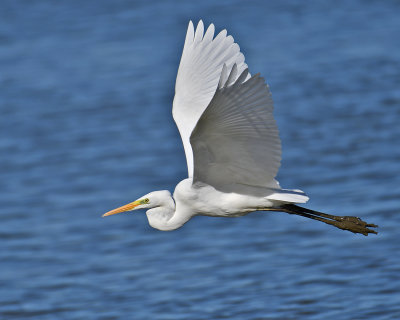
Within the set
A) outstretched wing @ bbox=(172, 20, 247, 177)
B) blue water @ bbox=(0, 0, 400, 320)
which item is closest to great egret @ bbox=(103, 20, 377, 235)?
outstretched wing @ bbox=(172, 20, 247, 177)

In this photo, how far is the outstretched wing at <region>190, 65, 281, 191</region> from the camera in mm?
6188

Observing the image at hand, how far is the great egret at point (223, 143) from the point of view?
6.33m

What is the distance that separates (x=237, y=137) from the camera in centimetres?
674

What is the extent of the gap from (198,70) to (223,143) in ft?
4.10

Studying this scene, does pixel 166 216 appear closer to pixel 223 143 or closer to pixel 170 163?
pixel 223 143

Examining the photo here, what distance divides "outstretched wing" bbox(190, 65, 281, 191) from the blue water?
3.13 meters

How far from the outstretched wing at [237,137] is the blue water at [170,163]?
10.3 feet

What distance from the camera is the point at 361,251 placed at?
11.3 metres

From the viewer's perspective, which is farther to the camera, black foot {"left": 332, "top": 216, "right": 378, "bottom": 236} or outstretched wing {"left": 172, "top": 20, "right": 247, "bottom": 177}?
black foot {"left": 332, "top": 216, "right": 378, "bottom": 236}

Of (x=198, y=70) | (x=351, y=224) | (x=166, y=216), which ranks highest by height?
(x=198, y=70)

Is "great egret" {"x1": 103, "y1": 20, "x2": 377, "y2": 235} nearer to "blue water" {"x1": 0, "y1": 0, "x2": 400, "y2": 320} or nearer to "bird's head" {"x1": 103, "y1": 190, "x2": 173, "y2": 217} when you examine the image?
"bird's head" {"x1": 103, "y1": 190, "x2": 173, "y2": 217}

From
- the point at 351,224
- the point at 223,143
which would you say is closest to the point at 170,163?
the point at 351,224

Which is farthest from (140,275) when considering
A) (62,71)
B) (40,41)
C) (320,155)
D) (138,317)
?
(40,41)

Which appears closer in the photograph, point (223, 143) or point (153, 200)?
point (223, 143)
